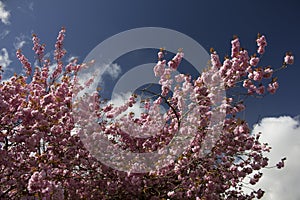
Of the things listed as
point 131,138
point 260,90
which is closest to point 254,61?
point 260,90

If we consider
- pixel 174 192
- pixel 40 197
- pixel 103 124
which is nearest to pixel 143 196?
pixel 174 192

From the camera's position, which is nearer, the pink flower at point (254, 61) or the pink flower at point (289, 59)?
the pink flower at point (289, 59)

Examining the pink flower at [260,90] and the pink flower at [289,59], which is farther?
the pink flower at [260,90]

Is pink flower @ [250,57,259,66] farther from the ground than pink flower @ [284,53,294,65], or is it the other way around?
pink flower @ [250,57,259,66]

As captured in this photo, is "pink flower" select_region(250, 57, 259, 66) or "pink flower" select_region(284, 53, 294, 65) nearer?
"pink flower" select_region(284, 53, 294, 65)

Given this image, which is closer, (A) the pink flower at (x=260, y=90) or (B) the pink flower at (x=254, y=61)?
(A) the pink flower at (x=260, y=90)

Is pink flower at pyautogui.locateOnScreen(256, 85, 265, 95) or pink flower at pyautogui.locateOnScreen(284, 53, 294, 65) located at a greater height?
pink flower at pyautogui.locateOnScreen(284, 53, 294, 65)

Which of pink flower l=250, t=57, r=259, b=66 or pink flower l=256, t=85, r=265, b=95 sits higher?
pink flower l=250, t=57, r=259, b=66

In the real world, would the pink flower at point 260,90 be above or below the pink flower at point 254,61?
below

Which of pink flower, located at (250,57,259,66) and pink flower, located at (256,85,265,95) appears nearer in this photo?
pink flower, located at (256,85,265,95)

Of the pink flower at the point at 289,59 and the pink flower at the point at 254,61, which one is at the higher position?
the pink flower at the point at 254,61

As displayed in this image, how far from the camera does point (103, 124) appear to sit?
8742 millimetres

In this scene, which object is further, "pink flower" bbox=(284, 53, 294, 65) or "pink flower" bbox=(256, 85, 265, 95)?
"pink flower" bbox=(256, 85, 265, 95)

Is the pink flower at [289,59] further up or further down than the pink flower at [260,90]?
further up
